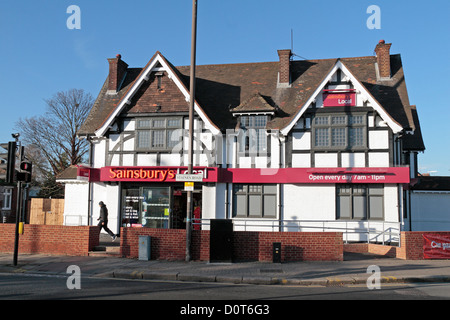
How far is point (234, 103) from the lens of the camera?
70.8 feet

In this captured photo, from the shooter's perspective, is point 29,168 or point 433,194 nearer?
point 29,168

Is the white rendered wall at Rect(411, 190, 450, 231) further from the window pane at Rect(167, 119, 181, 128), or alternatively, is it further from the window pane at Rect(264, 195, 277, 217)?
the window pane at Rect(167, 119, 181, 128)

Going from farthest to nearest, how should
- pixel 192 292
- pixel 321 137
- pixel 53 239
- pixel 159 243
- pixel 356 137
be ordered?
pixel 321 137 < pixel 356 137 < pixel 53 239 < pixel 159 243 < pixel 192 292

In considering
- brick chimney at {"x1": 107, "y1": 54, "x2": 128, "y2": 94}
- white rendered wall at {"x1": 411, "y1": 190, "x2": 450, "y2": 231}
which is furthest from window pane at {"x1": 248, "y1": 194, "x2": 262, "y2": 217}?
white rendered wall at {"x1": 411, "y1": 190, "x2": 450, "y2": 231}

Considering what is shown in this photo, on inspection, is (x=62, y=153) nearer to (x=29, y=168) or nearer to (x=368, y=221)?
(x=29, y=168)

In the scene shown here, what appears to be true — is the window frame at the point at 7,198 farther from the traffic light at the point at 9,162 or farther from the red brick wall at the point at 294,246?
the red brick wall at the point at 294,246

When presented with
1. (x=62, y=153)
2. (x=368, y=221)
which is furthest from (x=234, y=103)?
(x=62, y=153)

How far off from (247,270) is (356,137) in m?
9.75

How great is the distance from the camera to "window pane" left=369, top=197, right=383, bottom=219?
18766mm

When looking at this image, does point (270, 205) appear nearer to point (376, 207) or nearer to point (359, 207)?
point (359, 207)

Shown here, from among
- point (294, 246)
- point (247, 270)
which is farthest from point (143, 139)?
point (247, 270)

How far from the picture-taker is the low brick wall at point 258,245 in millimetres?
14430

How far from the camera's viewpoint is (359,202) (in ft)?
62.2

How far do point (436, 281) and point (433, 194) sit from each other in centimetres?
1441
